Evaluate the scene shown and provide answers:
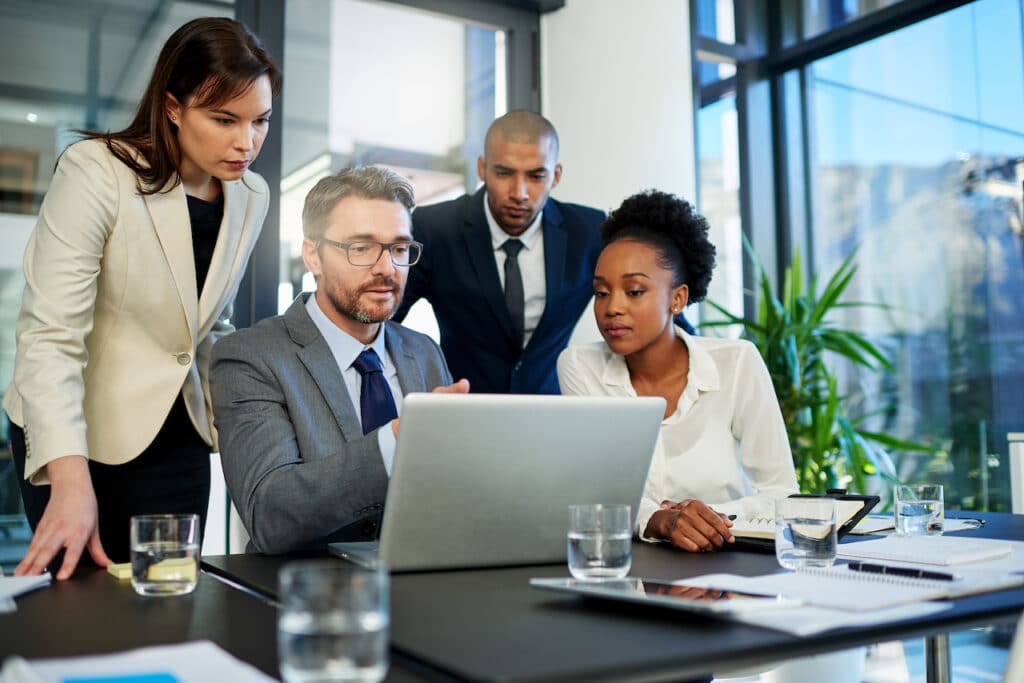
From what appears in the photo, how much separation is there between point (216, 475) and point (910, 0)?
11.3 feet

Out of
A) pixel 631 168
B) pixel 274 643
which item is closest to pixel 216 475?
pixel 631 168

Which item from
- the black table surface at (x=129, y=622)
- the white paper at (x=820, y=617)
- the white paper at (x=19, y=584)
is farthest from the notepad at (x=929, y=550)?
the white paper at (x=19, y=584)

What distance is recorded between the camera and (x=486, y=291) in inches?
114

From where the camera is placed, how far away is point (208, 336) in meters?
2.28

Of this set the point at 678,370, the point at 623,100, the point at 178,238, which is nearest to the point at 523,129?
the point at 678,370

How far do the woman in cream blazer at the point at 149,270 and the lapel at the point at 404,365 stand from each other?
16.0 inches

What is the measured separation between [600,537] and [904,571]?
0.39m

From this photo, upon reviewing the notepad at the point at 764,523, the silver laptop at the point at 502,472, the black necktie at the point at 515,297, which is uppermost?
the black necktie at the point at 515,297

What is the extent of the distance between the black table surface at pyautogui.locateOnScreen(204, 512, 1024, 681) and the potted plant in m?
2.91

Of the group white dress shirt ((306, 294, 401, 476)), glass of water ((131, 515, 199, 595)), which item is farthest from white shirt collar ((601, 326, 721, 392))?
glass of water ((131, 515, 199, 595))

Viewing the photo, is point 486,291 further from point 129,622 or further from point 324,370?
point 129,622

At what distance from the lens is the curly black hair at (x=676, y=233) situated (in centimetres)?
254

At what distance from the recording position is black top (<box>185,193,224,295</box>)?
2.17 m

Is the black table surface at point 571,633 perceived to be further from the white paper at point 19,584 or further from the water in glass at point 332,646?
the white paper at point 19,584
